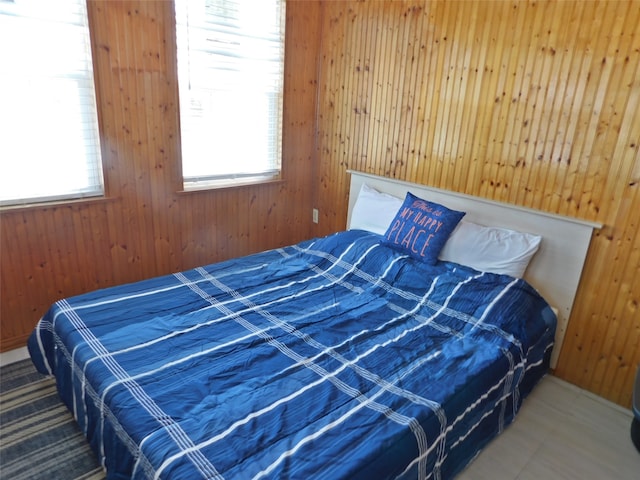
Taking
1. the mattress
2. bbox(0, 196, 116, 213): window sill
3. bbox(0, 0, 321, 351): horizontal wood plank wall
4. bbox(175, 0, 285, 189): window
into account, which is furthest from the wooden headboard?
bbox(0, 196, 116, 213): window sill

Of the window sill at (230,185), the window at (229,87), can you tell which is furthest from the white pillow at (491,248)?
the window at (229,87)

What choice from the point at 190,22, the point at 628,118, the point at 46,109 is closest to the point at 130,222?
the point at 46,109

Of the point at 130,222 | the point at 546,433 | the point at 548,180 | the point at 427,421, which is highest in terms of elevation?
the point at 548,180

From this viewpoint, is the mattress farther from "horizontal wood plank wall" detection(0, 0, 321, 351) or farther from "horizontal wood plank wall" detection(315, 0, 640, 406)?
"horizontal wood plank wall" detection(0, 0, 321, 351)

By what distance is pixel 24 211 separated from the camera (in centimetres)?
221

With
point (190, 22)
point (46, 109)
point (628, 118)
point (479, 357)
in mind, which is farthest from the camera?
point (190, 22)

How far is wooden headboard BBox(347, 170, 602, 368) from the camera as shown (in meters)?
→ 2.20

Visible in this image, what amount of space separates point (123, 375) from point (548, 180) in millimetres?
2255

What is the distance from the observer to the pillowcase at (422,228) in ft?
7.95

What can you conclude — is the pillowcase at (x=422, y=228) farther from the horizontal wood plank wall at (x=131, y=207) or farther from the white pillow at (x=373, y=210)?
the horizontal wood plank wall at (x=131, y=207)

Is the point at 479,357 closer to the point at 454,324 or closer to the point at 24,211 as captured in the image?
the point at 454,324

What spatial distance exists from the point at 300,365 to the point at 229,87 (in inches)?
80.0

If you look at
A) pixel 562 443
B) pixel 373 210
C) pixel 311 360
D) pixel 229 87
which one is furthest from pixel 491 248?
pixel 229 87

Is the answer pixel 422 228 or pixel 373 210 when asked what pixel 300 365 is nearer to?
pixel 422 228
